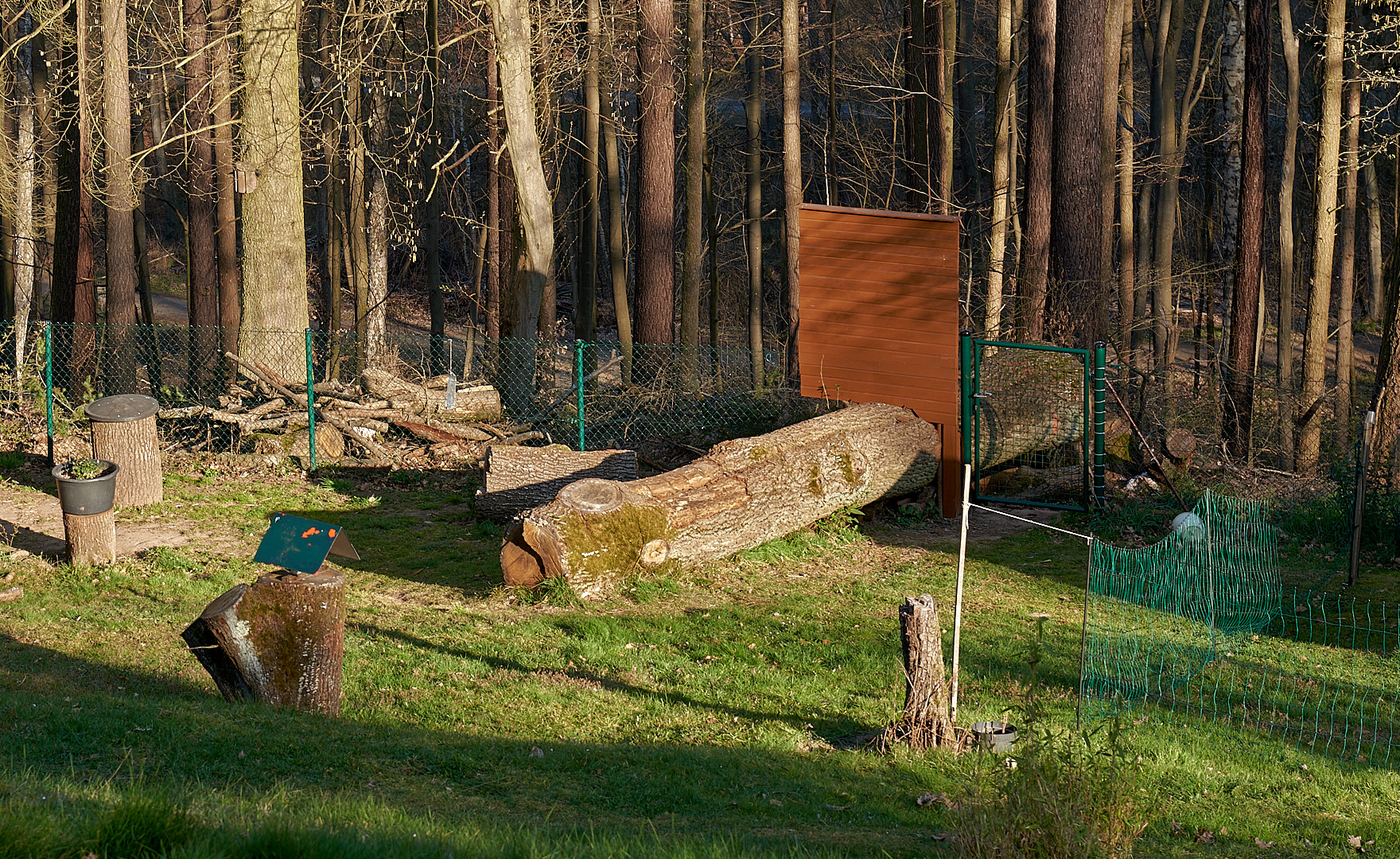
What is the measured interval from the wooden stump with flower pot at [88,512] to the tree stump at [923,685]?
669 cm

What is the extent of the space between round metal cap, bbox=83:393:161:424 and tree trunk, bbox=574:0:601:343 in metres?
8.16

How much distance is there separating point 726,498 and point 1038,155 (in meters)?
10.4

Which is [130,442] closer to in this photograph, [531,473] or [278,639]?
[531,473]

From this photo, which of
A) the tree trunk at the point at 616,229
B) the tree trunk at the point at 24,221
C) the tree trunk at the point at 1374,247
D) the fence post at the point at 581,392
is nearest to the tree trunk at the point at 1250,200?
the fence post at the point at 581,392

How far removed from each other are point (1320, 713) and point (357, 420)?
36.0 ft

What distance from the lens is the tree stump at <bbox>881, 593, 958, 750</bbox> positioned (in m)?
6.14

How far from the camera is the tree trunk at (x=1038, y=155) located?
1703 centimetres

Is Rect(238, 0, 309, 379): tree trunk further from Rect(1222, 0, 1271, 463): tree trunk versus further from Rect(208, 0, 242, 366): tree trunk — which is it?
Rect(1222, 0, 1271, 463): tree trunk

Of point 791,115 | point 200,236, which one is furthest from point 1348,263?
point 200,236

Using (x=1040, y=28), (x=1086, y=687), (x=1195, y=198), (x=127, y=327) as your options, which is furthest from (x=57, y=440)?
(x=1195, y=198)

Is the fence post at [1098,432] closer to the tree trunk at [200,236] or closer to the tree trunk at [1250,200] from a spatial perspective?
the tree trunk at [1250,200]

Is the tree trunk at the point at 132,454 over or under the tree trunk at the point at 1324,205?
under

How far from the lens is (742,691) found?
7.27 meters

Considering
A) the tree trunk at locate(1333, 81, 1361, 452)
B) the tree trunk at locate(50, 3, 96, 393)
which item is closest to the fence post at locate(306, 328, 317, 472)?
the tree trunk at locate(50, 3, 96, 393)
